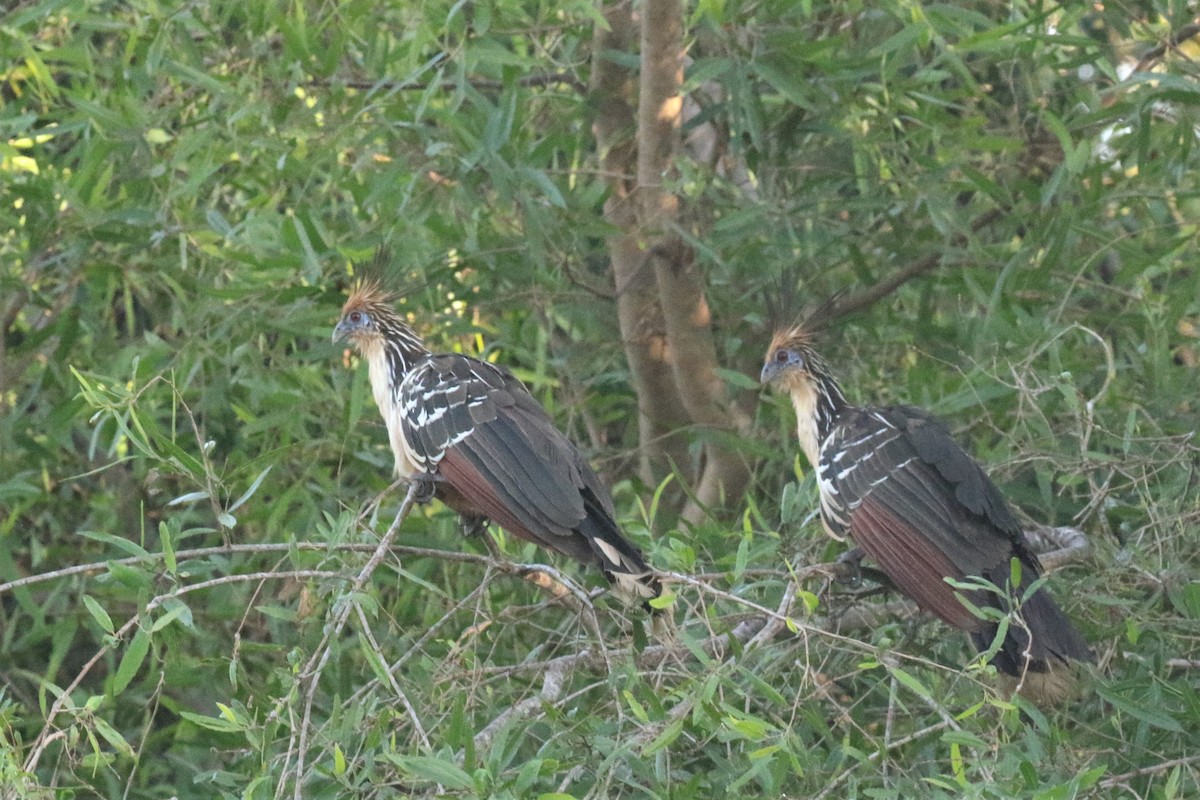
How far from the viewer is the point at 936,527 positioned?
423 centimetres

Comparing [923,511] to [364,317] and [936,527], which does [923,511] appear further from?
[364,317]

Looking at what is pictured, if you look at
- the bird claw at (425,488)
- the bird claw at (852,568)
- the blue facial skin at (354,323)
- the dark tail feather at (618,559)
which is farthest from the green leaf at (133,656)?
the blue facial skin at (354,323)

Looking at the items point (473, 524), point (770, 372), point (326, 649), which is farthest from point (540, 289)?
point (326, 649)

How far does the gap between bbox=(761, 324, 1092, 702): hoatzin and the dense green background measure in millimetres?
121

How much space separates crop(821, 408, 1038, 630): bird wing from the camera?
13.5ft

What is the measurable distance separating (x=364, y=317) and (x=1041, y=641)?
7.63 ft

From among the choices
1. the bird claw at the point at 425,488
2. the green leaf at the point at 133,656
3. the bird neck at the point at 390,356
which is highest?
the green leaf at the point at 133,656

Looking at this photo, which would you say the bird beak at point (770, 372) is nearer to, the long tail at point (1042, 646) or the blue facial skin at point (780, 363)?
the blue facial skin at point (780, 363)

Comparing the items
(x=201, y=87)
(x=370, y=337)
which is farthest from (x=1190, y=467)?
(x=201, y=87)

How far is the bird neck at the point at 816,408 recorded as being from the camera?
4934 millimetres

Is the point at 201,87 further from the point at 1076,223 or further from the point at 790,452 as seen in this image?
the point at 1076,223

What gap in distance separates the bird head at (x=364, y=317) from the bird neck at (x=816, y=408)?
4.27 feet

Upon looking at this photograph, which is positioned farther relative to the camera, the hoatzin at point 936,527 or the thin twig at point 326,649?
the hoatzin at point 936,527

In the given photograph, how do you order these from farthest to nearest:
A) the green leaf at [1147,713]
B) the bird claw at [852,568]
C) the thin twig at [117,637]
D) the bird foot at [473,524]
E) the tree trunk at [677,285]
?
the tree trunk at [677,285] → the bird foot at [473,524] → the bird claw at [852,568] → the green leaf at [1147,713] → the thin twig at [117,637]
